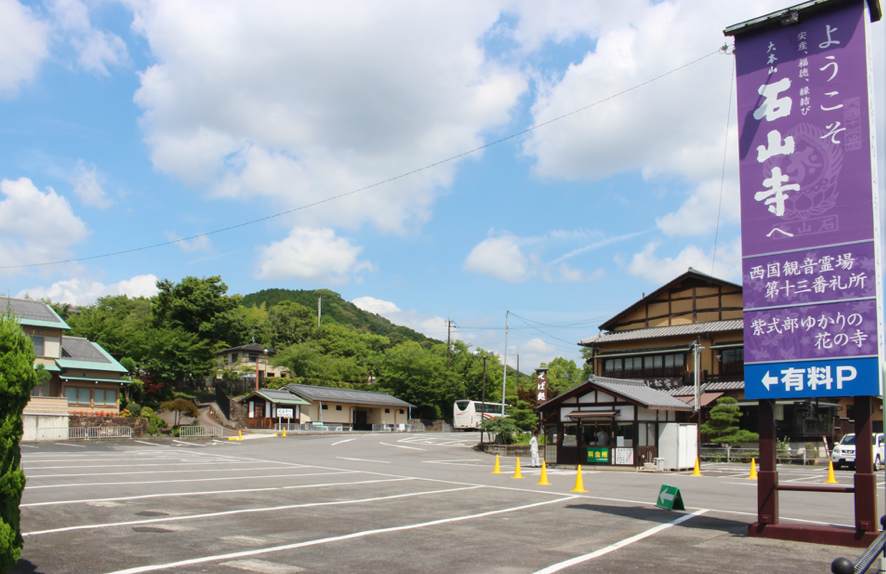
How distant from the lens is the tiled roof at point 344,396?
54131 millimetres

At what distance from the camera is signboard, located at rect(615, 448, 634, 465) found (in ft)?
82.2

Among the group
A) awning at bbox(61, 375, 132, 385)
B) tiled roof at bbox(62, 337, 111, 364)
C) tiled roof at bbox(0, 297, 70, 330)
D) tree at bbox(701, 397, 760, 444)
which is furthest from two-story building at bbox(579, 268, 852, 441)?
tiled roof at bbox(0, 297, 70, 330)

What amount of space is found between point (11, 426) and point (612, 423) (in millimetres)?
23831

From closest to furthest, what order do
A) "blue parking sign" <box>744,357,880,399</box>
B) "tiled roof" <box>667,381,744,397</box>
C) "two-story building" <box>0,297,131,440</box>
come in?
1. "blue parking sign" <box>744,357,880,399</box>
2. "tiled roof" <box>667,381,744,397</box>
3. "two-story building" <box>0,297,131,440</box>

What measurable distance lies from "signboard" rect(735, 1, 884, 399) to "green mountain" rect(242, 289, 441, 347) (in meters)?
110

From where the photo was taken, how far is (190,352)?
4928 cm

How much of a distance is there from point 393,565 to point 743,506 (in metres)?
9.50

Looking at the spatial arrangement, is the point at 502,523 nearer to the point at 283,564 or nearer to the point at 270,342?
the point at 283,564

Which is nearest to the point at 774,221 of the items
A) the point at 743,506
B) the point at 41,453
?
the point at 743,506

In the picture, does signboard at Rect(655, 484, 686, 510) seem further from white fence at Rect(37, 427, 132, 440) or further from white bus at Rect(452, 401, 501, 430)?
white bus at Rect(452, 401, 501, 430)

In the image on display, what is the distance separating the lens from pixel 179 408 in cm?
4328

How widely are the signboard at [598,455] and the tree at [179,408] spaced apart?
2959 centimetres

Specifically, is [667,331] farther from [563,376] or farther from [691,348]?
[563,376]

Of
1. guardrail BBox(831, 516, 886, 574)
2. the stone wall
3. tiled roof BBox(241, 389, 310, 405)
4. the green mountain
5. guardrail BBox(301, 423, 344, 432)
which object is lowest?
Answer: guardrail BBox(301, 423, 344, 432)
